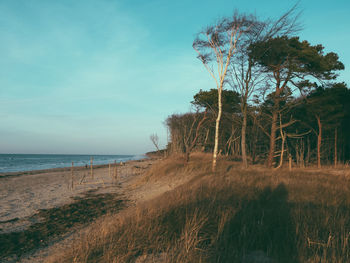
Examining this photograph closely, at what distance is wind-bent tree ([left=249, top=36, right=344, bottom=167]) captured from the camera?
46.5ft

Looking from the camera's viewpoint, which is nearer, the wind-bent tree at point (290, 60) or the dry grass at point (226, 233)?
the dry grass at point (226, 233)

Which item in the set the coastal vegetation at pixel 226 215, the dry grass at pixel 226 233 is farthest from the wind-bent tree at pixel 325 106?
the dry grass at pixel 226 233

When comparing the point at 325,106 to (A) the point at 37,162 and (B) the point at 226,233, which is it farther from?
(A) the point at 37,162

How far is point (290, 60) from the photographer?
14586 mm

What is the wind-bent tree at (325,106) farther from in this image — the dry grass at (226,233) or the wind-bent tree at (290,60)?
the dry grass at (226,233)

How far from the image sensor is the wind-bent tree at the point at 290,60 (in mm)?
14172

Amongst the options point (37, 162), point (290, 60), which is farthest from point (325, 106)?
point (37, 162)

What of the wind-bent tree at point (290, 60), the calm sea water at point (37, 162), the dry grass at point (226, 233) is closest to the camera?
the dry grass at point (226, 233)

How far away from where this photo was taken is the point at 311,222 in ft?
15.0

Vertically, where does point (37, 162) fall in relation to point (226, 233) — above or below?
below

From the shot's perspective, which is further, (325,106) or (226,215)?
(325,106)

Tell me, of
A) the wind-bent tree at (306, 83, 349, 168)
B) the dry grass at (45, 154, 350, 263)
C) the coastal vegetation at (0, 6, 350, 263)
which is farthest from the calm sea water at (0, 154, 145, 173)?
the wind-bent tree at (306, 83, 349, 168)

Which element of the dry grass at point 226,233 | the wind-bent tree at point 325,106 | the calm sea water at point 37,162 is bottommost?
the calm sea water at point 37,162

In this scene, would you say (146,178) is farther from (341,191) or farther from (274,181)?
(341,191)
